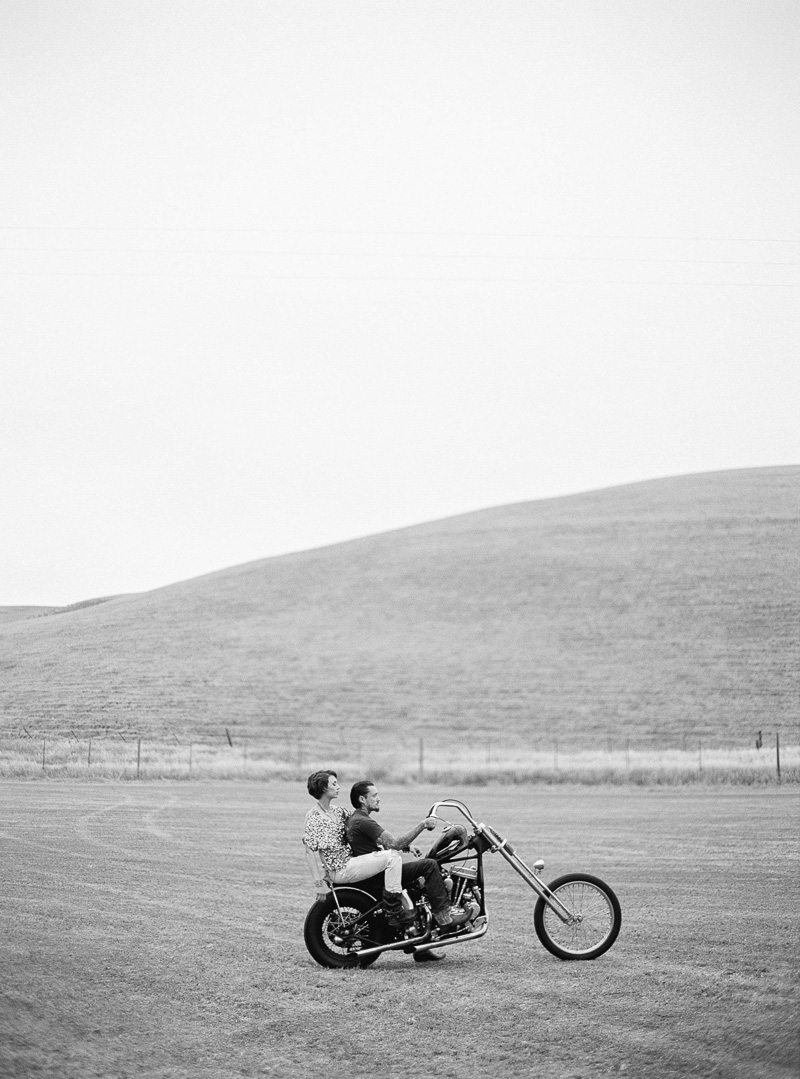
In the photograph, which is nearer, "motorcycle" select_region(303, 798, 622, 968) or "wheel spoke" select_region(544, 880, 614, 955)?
"motorcycle" select_region(303, 798, 622, 968)

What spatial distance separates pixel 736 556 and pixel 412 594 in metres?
19.4

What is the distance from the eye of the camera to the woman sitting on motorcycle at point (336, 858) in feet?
30.8

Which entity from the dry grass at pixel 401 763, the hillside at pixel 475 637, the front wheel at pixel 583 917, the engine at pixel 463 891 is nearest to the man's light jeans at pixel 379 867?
the engine at pixel 463 891

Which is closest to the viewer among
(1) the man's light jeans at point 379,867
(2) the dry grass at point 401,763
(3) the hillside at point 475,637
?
(1) the man's light jeans at point 379,867

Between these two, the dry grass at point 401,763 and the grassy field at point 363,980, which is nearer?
the grassy field at point 363,980

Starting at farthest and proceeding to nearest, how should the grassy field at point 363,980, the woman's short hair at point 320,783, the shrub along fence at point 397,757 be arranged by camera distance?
the shrub along fence at point 397,757 < the woman's short hair at point 320,783 < the grassy field at point 363,980

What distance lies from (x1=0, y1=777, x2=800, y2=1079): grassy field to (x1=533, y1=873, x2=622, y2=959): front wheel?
23cm

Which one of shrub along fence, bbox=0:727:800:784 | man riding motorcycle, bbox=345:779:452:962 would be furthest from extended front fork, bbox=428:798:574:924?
shrub along fence, bbox=0:727:800:784

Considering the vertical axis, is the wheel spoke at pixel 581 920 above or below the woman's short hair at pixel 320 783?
below

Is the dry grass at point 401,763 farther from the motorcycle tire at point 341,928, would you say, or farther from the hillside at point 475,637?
the motorcycle tire at point 341,928

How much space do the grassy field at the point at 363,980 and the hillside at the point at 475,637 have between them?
17.6 m

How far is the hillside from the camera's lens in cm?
4744

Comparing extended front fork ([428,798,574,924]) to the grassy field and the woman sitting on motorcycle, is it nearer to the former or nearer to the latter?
the grassy field

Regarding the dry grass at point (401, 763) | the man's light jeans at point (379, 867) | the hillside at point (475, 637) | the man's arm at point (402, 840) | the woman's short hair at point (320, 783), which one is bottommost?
the dry grass at point (401, 763)
